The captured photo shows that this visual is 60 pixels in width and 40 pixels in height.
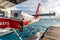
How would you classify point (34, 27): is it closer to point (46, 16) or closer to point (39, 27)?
point (39, 27)

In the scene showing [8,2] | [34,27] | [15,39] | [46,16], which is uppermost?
[8,2]

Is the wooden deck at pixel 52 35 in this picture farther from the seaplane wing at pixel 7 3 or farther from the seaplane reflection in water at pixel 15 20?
the seaplane wing at pixel 7 3

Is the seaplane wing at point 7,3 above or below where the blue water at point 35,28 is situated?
above

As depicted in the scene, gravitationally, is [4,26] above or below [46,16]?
below

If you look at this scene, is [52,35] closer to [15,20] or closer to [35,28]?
[35,28]

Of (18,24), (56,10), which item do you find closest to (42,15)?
(56,10)

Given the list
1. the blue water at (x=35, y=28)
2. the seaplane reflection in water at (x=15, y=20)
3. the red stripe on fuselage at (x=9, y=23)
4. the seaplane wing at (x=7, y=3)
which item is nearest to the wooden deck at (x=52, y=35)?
the blue water at (x=35, y=28)

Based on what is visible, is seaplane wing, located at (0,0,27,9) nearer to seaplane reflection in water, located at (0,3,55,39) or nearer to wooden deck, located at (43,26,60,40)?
seaplane reflection in water, located at (0,3,55,39)

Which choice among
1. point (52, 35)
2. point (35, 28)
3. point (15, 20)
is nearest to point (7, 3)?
point (15, 20)

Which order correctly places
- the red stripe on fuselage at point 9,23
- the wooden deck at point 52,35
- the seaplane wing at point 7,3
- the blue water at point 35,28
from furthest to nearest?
the blue water at point 35,28 → the red stripe on fuselage at point 9,23 → the seaplane wing at point 7,3 → the wooden deck at point 52,35

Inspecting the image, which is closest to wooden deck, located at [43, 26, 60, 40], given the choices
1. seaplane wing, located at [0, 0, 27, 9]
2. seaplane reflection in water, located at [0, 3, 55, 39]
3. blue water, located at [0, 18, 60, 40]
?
blue water, located at [0, 18, 60, 40]
